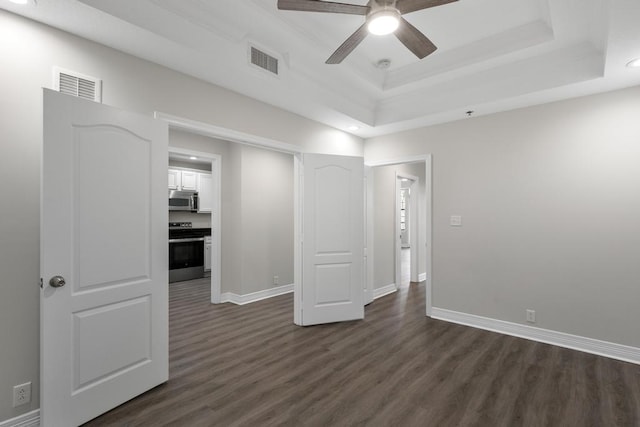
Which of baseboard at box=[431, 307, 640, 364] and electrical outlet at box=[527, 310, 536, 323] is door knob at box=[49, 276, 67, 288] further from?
electrical outlet at box=[527, 310, 536, 323]

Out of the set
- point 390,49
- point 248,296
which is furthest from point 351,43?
point 248,296

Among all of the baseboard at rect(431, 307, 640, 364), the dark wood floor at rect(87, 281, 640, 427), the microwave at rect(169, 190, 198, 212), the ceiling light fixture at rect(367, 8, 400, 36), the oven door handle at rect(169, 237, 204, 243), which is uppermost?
the ceiling light fixture at rect(367, 8, 400, 36)

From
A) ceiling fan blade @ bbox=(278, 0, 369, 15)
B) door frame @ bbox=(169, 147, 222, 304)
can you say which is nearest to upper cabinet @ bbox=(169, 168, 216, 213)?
door frame @ bbox=(169, 147, 222, 304)

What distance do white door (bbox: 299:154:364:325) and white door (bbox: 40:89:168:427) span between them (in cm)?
179

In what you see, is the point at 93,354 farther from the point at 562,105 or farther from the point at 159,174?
the point at 562,105

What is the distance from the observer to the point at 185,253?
6.54 m

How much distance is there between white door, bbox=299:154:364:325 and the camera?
3.95m

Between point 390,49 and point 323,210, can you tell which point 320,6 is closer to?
point 390,49

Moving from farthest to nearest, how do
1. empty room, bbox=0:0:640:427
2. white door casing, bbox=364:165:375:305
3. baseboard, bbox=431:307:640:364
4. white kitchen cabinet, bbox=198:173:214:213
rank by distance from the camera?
white kitchen cabinet, bbox=198:173:214:213 → white door casing, bbox=364:165:375:305 → baseboard, bbox=431:307:640:364 → empty room, bbox=0:0:640:427

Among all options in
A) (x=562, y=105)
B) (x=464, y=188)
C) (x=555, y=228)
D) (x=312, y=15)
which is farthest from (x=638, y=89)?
(x=312, y=15)

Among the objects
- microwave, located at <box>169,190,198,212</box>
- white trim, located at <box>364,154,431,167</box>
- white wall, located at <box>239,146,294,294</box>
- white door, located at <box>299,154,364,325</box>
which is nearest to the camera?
white door, located at <box>299,154,364,325</box>

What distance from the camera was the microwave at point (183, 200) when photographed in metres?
6.52

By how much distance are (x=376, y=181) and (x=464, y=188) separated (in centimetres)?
157

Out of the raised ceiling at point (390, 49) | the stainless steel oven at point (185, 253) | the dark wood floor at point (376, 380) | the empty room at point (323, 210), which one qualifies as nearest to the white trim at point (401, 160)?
the empty room at point (323, 210)
